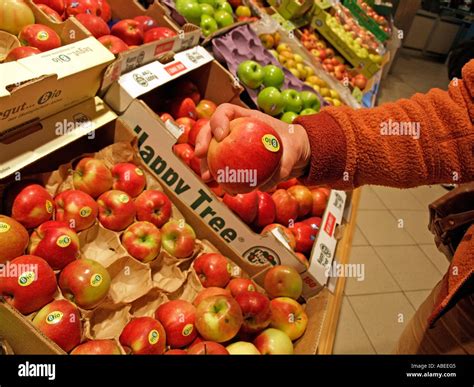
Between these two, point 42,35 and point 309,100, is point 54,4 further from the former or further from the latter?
point 309,100

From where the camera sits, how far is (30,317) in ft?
3.75

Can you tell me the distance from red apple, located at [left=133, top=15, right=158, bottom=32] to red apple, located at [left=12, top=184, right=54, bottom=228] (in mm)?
1178

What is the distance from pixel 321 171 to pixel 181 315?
702 millimetres

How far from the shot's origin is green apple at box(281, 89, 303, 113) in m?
2.49

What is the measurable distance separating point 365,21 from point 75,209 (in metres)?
4.61

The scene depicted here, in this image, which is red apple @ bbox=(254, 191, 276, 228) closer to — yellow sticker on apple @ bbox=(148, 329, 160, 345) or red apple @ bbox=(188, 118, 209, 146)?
red apple @ bbox=(188, 118, 209, 146)

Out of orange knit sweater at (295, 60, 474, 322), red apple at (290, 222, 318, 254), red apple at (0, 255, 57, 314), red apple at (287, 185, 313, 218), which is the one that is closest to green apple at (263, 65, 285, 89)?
red apple at (287, 185, 313, 218)

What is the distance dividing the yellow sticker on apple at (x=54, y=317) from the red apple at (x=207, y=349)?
0.43 metres

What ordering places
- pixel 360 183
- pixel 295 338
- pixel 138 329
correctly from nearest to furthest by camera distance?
pixel 360 183, pixel 138 329, pixel 295 338

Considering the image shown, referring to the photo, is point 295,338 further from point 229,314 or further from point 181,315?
point 181,315

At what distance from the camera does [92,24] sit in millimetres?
1877

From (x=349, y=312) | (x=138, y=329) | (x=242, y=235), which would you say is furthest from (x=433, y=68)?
(x=138, y=329)

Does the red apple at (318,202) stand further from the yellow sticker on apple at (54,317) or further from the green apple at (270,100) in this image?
the yellow sticker on apple at (54,317)

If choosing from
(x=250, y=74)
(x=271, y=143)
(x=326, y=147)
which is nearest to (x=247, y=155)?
(x=271, y=143)
